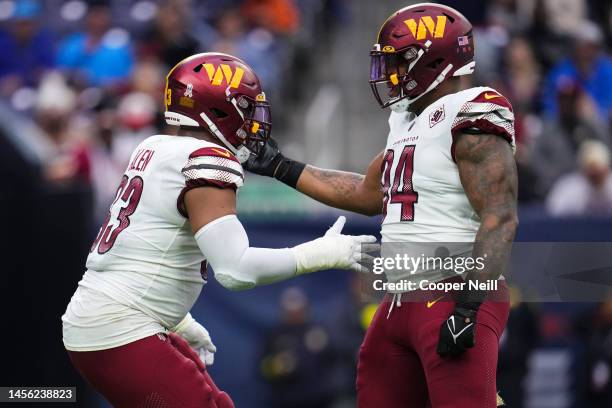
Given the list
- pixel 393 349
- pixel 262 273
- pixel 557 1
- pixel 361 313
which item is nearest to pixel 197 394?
pixel 262 273

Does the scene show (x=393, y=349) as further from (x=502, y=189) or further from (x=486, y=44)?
(x=486, y=44)

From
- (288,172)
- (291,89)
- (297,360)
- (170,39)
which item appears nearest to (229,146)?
(288,172)

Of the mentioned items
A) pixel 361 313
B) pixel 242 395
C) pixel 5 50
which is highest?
pixel 5 50

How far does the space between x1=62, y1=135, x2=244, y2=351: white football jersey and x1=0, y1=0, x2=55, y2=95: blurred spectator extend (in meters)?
6.98

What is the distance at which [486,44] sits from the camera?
11.3m

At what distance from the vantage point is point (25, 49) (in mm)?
11852

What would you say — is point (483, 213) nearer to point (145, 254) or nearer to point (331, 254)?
point (331, 254)

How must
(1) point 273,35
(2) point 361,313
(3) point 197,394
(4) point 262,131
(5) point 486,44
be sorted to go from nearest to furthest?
(3) point 197,394 < (4) point 262,131 < (2) point 361,313 < (5) point 486,44 < (1) point 273,35

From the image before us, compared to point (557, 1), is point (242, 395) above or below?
below

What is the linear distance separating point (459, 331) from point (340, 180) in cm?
130

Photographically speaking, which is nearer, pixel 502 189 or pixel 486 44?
pixel 502 189

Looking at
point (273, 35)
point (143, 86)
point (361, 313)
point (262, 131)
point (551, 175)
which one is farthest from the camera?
point (273, 35)

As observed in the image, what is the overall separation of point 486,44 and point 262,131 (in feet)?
21.1

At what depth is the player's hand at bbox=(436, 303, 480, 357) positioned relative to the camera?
4734 millimetres
